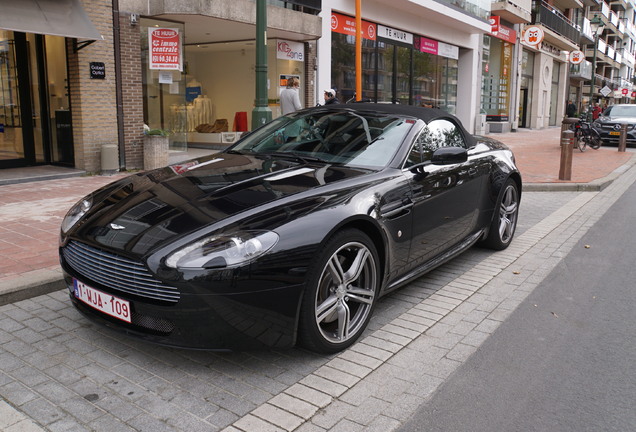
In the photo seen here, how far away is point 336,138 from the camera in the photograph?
4543 millimetres

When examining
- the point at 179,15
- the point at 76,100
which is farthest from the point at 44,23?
the point at 179,15

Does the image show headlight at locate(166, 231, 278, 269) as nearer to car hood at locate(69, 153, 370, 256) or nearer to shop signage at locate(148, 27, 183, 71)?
car hood at locate(69, 153, 370, 256)

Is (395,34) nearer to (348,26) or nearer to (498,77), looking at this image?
(348,26)

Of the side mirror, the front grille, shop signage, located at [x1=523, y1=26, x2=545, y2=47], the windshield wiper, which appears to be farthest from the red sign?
the front grille

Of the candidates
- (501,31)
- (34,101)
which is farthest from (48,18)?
(501,31)

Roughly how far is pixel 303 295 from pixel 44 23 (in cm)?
865

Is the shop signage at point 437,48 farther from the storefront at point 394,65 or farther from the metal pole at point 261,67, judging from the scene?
the metal pole at point 261,67

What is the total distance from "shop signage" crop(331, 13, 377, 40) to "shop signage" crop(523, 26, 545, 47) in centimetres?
1426

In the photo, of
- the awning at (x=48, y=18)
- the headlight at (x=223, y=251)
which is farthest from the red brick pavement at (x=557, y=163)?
the headlight at (x=223, y=251)

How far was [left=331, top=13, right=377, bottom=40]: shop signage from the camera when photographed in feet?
56.2

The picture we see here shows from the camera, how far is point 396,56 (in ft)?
67.6

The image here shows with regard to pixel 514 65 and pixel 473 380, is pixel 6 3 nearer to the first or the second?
pixel 473 380

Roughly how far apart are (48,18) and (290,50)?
7.70 meters

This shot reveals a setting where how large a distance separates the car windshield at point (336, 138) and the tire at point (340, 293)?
0.84 m
